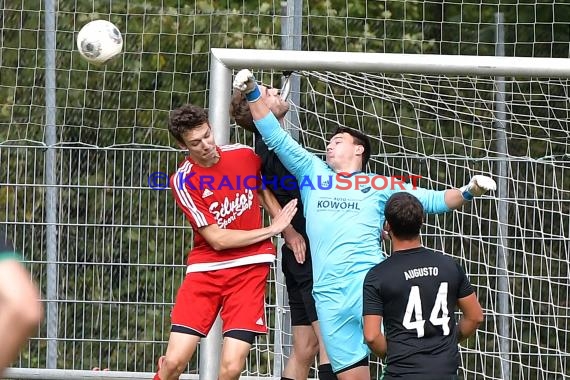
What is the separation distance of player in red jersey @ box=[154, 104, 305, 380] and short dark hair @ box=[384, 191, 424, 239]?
839 millimetres

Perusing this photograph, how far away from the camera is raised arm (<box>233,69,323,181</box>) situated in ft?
16.9

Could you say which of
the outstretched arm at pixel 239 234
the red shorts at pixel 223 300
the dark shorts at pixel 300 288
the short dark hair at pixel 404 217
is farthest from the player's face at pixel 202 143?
the short dark hair at pixel 404 217

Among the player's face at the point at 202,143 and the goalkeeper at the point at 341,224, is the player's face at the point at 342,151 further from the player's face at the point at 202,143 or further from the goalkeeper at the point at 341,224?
the player's face at the point at 202,143

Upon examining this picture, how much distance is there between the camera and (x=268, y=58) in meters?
5.54

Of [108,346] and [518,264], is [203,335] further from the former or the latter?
[518,264]

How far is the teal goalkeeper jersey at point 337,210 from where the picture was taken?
17.2ft

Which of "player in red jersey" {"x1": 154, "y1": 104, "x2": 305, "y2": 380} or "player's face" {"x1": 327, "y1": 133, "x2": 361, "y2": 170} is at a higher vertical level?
"player's face" {"x1": 327, "y1": 133, "x2": 361, "y2": 170}

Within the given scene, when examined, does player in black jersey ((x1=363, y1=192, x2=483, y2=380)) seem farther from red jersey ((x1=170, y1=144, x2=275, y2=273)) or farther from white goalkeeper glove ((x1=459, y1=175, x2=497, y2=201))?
red jersey ((x1=170, y1=144, x2=275, y2=273))

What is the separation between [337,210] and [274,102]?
2.14ft

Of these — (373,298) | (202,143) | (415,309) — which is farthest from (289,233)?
(415,309)

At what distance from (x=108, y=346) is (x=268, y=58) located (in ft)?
8.43

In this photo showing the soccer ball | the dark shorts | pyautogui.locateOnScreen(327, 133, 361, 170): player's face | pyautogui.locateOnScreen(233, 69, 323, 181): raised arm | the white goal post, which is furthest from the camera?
the white goal post

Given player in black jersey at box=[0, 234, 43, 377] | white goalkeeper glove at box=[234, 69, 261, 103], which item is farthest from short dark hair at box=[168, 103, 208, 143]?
player in black jersey at box=[0, 234, 43, 377]
